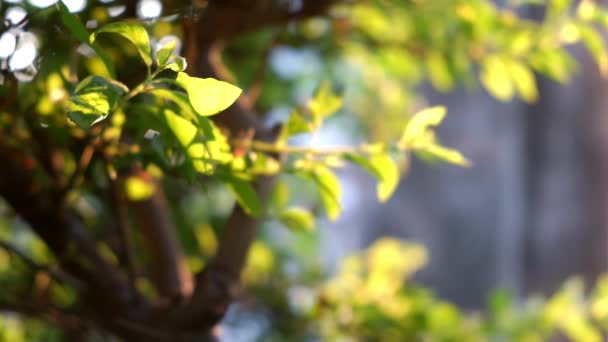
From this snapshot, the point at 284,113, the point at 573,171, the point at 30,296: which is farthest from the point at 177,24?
the point at 573,171

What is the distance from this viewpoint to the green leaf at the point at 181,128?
24 cm

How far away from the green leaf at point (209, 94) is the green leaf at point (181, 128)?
0.02 metres

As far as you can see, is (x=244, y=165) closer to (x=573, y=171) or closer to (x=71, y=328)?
(x=71, y=328)

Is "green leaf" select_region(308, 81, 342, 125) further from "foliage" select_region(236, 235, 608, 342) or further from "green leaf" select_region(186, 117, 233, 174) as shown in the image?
"foliage" select_region(236, 235, 608, 342)

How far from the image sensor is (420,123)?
0.28 m

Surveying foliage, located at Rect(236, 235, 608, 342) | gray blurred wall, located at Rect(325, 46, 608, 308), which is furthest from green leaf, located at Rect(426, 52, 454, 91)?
gray blurred wall, located at Rect(325, 46, 608, 308)

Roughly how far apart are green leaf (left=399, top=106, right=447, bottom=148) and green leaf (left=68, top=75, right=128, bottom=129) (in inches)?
4.7

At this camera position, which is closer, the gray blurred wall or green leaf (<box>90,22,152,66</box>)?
green leaf (<box>90,22,152,66</box>)

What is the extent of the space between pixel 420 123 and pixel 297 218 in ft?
0.28

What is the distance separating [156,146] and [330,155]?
74 millimetres

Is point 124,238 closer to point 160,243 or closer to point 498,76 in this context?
point 160,243

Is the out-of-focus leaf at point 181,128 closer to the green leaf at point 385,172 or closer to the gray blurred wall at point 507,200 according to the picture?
the green leaf at point 385,172

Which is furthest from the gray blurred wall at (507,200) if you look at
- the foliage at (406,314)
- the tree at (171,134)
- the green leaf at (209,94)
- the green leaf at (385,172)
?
the green leaf at (209,94)

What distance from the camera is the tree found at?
0.25 meters
